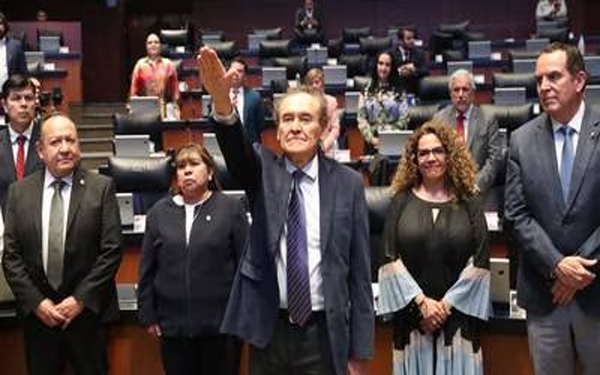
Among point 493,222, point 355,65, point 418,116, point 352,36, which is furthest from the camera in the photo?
point 352,36

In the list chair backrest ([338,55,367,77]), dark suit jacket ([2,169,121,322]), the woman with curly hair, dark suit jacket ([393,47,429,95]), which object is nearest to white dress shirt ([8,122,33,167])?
dark suit jacket ([2,169,121,322])

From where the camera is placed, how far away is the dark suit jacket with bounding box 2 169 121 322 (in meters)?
3.02

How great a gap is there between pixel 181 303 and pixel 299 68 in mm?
6664

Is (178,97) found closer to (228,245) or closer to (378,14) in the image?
(228,245)

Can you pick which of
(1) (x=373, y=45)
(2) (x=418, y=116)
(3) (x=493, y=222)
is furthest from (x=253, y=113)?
(1) (x=373, y=45)

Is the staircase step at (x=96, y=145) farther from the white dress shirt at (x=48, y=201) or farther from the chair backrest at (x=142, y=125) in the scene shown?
the white dress shirt at (x=48, y=201)

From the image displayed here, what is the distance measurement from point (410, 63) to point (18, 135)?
5.28m

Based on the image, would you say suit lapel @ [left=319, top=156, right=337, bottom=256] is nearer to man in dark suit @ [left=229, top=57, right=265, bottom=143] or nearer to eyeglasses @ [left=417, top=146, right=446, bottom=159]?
eyeglasses @ [left=417, top=146, right=446, bottom=159]

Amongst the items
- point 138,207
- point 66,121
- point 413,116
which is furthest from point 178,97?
point 66,121

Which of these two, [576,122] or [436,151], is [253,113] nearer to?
[436,151]

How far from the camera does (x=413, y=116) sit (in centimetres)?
609

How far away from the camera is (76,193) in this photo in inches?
122

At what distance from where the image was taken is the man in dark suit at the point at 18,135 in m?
3.60

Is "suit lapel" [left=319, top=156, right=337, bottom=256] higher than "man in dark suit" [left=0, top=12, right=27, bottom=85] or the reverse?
the reverse
